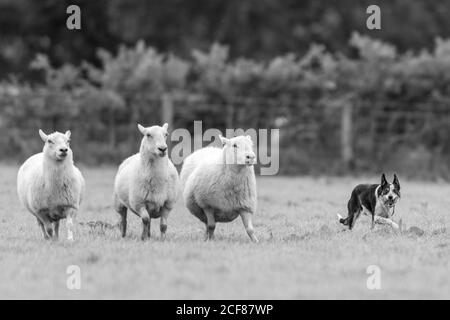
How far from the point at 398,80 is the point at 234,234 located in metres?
13.5

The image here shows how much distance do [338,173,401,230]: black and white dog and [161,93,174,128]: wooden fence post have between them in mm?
11967

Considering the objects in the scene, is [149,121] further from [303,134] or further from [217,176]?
[217,176]

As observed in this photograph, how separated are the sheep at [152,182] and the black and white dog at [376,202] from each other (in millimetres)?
2290

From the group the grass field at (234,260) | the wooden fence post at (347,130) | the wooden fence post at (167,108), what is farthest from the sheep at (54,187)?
the wooden fence post at (347,130)

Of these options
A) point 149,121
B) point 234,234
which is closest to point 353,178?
point 149,121

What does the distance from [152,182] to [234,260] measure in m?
2.29

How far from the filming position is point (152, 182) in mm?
11305

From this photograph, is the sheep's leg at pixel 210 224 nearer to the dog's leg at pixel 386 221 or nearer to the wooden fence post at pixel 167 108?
the dog's leg at pixel 386 221

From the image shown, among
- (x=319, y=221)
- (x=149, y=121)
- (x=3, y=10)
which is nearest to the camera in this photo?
(x=319, y=221)

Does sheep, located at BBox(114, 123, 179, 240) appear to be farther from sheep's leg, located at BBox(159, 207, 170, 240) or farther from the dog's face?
the dog's face

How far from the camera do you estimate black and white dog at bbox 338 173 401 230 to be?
11.5m

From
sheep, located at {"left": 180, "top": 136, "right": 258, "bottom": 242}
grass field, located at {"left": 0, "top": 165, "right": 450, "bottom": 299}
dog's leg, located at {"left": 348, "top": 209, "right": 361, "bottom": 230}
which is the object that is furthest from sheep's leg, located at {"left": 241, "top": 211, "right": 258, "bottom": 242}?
dog's leg, located at {"left": 348, "top": 209, "right": 361, "bottom": 230}

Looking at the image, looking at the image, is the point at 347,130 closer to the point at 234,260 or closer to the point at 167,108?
the point at 167,108
